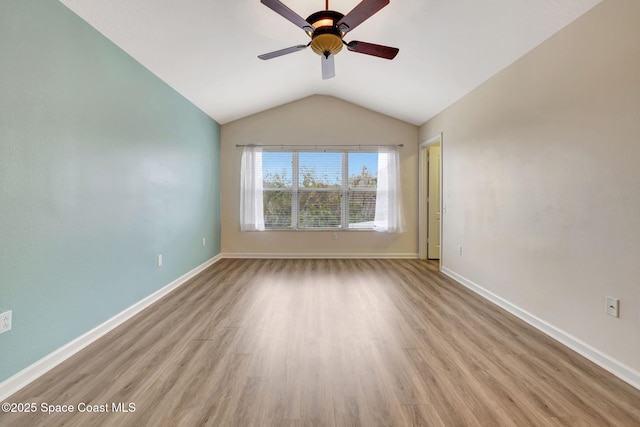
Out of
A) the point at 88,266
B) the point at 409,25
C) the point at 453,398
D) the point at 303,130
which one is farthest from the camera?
the point at 303,130

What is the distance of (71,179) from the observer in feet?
6.26

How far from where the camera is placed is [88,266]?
81.0 inches

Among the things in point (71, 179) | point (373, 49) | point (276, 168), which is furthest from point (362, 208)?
point (71, 179)

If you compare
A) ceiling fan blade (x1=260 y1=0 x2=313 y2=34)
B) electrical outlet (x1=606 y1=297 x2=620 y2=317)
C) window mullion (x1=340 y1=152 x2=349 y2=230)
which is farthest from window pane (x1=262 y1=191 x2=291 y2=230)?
electrical outlet (x1=606 y1=297 x2=620 y2=317)

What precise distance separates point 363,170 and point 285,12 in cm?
350

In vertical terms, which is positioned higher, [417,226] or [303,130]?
[303,130]

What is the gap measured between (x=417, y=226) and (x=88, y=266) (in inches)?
186

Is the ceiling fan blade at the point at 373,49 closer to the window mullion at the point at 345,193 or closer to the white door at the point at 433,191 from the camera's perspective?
the window mullion at the point at 345,193

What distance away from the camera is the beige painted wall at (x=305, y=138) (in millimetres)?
5039

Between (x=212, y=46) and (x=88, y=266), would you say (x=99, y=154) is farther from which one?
(x=212, y=46)

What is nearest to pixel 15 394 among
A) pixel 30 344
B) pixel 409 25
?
pixel 30 344

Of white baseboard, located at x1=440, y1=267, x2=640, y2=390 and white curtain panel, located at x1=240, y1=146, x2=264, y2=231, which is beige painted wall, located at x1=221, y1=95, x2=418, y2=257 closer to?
white curtain panel, located at x1=240, y1=146, x2=264, y2=231

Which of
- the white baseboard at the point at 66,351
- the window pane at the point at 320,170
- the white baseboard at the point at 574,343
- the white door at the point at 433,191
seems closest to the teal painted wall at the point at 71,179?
the white baseboard at the point at 66,351

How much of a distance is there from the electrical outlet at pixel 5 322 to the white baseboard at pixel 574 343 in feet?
11.9
